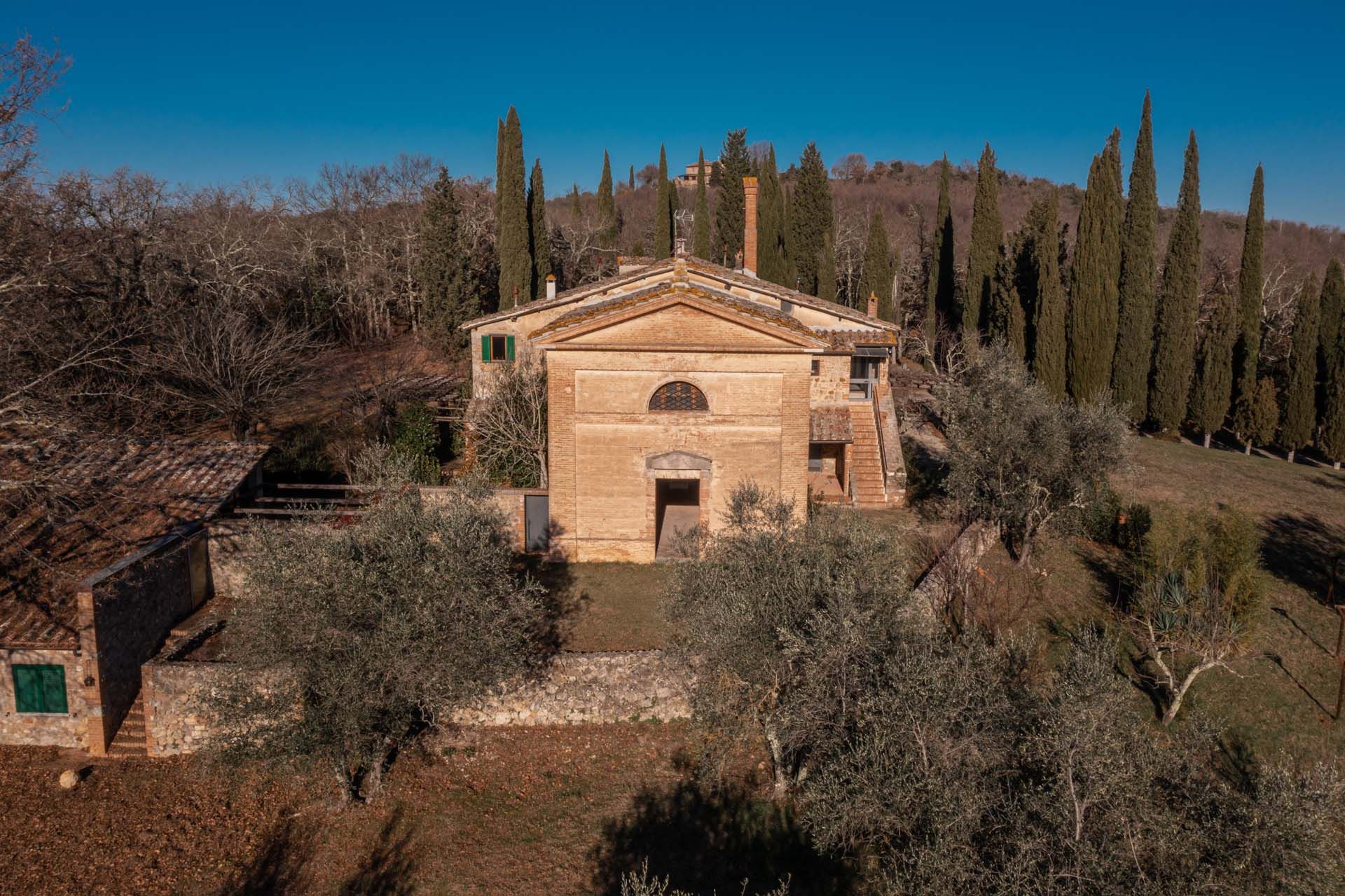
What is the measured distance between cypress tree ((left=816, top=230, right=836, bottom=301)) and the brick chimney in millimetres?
16203

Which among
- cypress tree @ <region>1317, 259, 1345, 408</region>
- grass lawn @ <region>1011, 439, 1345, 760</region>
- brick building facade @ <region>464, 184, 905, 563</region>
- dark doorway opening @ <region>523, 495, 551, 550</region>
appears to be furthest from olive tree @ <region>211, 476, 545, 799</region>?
cypress tree @ <region>1317, 259, 1345, 408</region>

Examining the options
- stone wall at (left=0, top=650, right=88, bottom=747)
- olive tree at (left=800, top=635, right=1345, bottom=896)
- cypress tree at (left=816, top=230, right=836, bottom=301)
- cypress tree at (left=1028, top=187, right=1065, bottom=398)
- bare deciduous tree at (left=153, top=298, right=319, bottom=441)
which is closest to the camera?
olive tree at (left=800, top=635, right=1345, bottom=896)

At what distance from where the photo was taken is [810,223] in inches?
1941

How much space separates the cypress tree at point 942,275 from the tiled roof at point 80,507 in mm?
38180

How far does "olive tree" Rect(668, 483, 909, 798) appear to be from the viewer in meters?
9.93

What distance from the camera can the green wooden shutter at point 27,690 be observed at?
13797mm

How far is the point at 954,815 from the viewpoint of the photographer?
27.1 feet

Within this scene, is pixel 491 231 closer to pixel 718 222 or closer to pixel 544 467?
pixel 718 222

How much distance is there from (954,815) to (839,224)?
54.3 metres

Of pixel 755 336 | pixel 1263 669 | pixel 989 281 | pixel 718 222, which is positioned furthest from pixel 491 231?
pixel 1263 669

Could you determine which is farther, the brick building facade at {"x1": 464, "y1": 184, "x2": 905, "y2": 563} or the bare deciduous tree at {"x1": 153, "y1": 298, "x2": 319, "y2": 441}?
the bare deciduous tree at {"x1": 153, "y1": 298, "x2": 319, "y2": 441}

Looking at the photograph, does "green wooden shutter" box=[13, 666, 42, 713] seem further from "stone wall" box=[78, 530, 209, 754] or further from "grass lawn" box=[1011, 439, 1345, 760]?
"grass lawn" box=[1011, 439, 1345, 760]

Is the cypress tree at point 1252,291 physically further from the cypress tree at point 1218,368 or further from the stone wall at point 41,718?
the stone wall at point 41,718

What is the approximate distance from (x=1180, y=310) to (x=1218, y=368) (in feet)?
9.64
